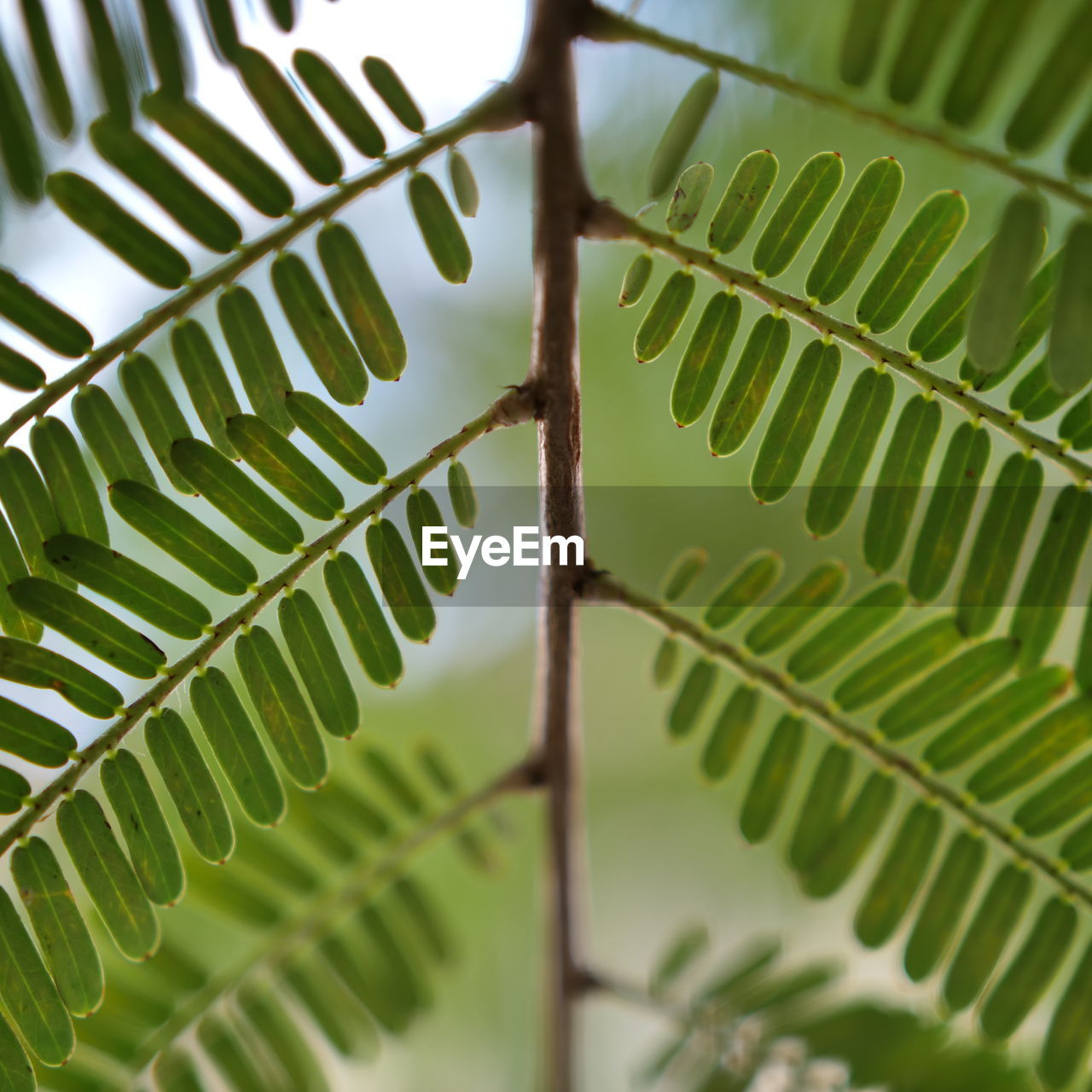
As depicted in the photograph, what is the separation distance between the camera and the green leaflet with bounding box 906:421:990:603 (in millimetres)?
651

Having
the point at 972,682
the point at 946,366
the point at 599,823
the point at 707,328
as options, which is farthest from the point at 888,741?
the point at 599,823

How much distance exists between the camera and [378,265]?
2195mm

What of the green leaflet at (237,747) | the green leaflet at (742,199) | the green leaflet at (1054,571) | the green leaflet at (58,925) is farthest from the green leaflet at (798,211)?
the green leaflet at (58,925)

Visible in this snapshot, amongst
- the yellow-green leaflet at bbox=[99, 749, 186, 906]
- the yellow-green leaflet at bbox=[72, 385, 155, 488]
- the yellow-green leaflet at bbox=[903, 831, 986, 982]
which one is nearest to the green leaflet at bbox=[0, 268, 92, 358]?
the yellow-green leaflet at bbox=[72, 385, 155, 488]

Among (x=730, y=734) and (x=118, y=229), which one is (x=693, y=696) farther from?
(x=118, y=229)

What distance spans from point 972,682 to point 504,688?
6.17ft

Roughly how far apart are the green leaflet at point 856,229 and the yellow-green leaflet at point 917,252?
2 cm

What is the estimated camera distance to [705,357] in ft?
2.17

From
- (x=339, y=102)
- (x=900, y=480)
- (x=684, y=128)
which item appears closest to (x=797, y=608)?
(x=900, y=480)

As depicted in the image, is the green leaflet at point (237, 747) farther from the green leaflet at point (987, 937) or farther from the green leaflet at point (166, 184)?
the green leaflet at point (987, 937)

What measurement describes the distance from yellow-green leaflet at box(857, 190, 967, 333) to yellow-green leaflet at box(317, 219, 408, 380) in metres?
0.30

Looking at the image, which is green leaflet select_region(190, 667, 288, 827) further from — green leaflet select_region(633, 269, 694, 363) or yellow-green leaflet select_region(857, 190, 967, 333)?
yellow-green leaflet select_region(857, 190, 967, 333)

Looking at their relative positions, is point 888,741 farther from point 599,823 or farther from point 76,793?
point 599,823

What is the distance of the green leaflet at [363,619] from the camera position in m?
0.66
